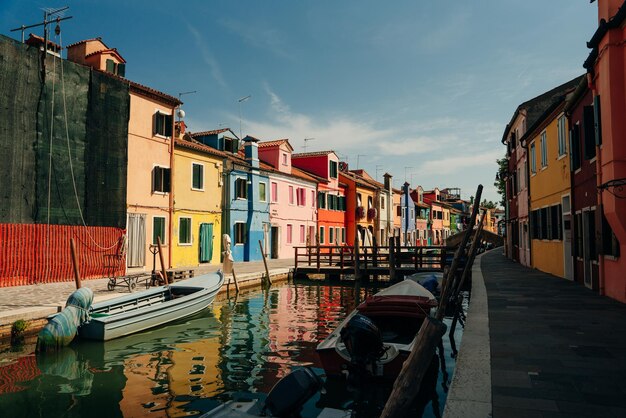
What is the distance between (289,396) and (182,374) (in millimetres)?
4083

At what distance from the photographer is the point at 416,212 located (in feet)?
200

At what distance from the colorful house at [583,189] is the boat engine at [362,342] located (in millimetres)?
7563

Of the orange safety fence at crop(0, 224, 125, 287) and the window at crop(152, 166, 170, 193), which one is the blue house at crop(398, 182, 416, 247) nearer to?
the window at crop(152, 166, 170, 193)

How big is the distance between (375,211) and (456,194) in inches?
2215

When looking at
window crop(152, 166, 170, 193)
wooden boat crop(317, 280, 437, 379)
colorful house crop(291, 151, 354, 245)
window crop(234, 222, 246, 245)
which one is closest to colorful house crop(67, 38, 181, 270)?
window crop(152, 166, 170, 193)

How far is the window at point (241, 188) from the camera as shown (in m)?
29.5

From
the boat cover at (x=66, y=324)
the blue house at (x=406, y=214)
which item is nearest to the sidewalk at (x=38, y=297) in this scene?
the boat cover at (x=66, y=324)

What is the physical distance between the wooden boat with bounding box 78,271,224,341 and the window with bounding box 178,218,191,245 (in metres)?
9.25

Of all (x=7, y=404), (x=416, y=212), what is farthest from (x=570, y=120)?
(x=416, y=212)

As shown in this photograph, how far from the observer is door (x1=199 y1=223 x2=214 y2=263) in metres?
26.0

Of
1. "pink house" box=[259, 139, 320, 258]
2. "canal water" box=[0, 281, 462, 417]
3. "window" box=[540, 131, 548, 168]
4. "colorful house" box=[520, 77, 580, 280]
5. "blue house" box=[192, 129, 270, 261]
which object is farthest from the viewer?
"pink house" box=[259, 139, 320, 258]

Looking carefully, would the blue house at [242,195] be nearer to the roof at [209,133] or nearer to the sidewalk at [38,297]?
the roof at [209,133]

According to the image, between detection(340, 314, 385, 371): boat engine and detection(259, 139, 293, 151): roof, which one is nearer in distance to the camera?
detection(340, 314, 385, 371): boat engine

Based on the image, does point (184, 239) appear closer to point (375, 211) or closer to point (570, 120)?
point (570, 120)
